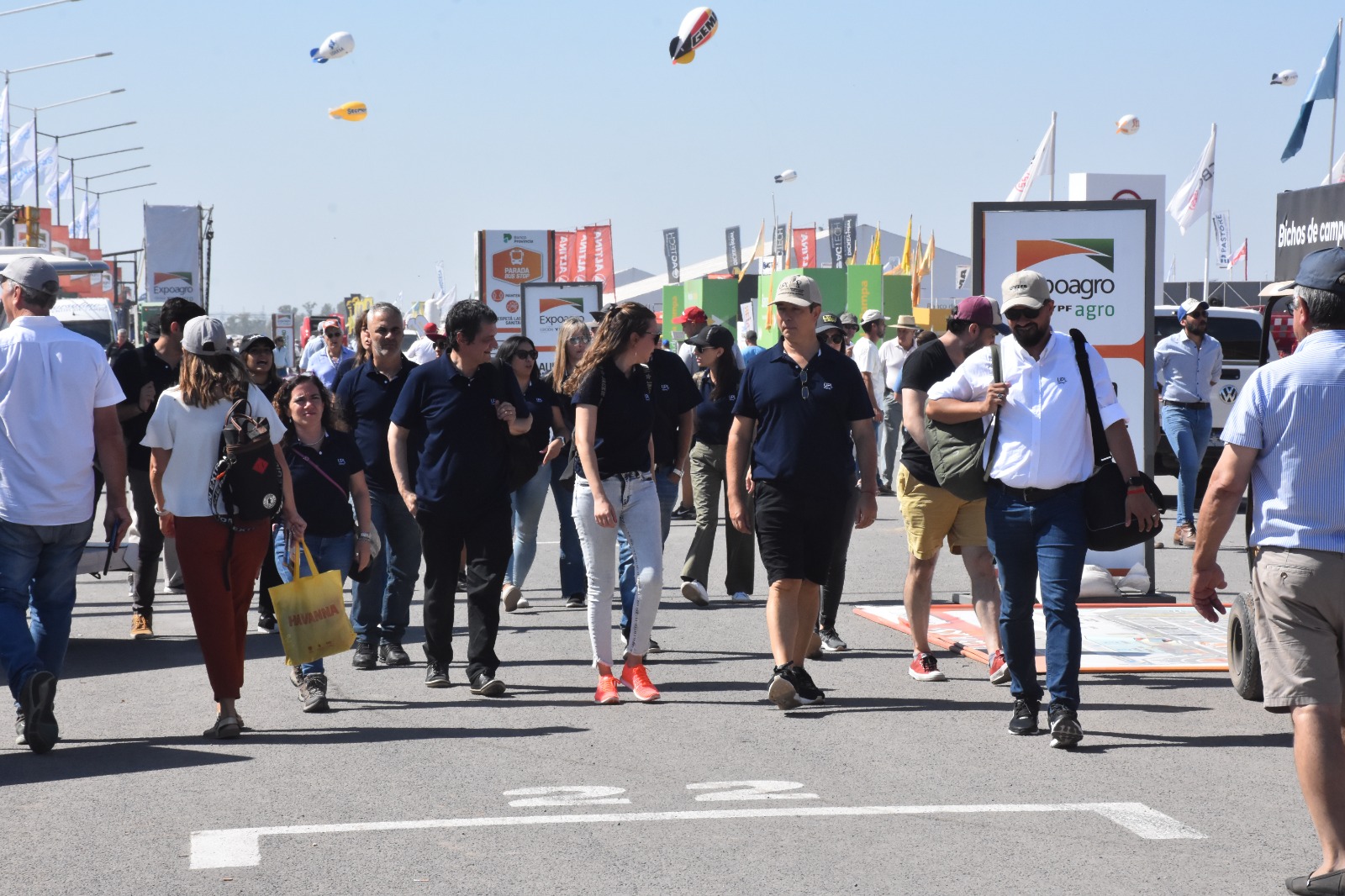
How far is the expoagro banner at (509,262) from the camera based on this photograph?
94.3 ft

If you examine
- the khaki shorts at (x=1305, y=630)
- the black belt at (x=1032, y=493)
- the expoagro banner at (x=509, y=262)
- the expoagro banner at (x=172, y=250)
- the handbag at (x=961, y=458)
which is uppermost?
the expoagro banner at (x=172, y=250)

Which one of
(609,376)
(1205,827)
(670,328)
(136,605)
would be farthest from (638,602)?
(670,328)

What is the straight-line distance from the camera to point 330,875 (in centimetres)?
490

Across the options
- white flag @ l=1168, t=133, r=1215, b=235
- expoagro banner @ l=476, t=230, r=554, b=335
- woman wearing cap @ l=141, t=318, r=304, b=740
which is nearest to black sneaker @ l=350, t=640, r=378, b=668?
woman wearing cap @ l=141, t=318, r=304, b=740

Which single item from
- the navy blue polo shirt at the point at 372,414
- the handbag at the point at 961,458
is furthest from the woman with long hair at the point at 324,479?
the handbag at the point at 961,458

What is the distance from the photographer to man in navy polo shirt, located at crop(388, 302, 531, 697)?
8102 millimetres

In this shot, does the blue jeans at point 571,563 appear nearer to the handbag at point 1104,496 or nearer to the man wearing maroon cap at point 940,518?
the man wearing maroon cap at point 940,518

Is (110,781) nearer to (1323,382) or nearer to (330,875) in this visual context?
(330,875)

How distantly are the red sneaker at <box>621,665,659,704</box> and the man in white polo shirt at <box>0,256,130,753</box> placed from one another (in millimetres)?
2582

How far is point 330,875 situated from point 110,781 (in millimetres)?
1731

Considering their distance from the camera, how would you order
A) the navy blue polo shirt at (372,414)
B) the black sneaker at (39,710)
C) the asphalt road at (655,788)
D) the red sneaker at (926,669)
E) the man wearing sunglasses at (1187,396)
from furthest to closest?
the man wearing sunglasses at (1187,396) < the navy blue polo shirt at (372,414) < the red sneaker at (926,669) < the black sneaker at (39,710) < the asphalt road at (655,788)

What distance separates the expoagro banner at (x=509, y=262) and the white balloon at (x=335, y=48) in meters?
6.36

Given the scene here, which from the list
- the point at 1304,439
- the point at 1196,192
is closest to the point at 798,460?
the point at 1304,439

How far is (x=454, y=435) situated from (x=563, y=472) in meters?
2.52
